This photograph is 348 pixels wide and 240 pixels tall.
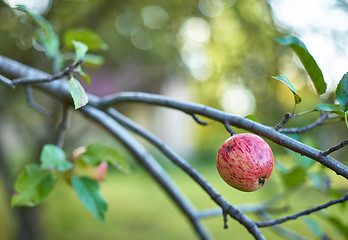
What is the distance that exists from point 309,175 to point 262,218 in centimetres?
29

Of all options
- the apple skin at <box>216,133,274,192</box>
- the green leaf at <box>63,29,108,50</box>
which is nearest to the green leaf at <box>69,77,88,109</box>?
the apple skin at <box>216,133,274,192</box>

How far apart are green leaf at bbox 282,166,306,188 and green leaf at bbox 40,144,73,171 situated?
92 centimetres

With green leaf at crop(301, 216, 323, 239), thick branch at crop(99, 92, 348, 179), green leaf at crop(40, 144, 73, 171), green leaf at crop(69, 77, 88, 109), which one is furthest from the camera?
green leaf at crop(301, 216, 323, 239)

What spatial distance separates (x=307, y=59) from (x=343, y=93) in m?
0.12

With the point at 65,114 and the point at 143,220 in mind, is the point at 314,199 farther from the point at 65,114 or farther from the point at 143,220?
the point at 65,114

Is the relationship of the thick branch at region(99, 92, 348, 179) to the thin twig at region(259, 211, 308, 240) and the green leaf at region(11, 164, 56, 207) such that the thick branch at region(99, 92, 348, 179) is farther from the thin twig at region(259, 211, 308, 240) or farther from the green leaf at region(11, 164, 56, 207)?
the thin twig at region(259, 211, 308, 240)

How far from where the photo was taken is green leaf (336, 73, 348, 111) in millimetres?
741

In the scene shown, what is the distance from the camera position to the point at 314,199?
651cm

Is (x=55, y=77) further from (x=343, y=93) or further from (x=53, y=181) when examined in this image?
(x=343, y=93)

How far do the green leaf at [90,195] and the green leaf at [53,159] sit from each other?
0.07 meters

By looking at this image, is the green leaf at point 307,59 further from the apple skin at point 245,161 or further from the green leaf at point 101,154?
the green leaf at point 101,154

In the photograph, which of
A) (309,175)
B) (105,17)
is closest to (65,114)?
(309,175)

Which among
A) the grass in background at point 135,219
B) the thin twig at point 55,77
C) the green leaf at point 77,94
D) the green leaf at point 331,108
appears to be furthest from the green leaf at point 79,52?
the grass in background at point 135,219

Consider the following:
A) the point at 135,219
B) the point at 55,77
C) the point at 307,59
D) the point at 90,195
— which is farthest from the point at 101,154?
the point at 135,219
